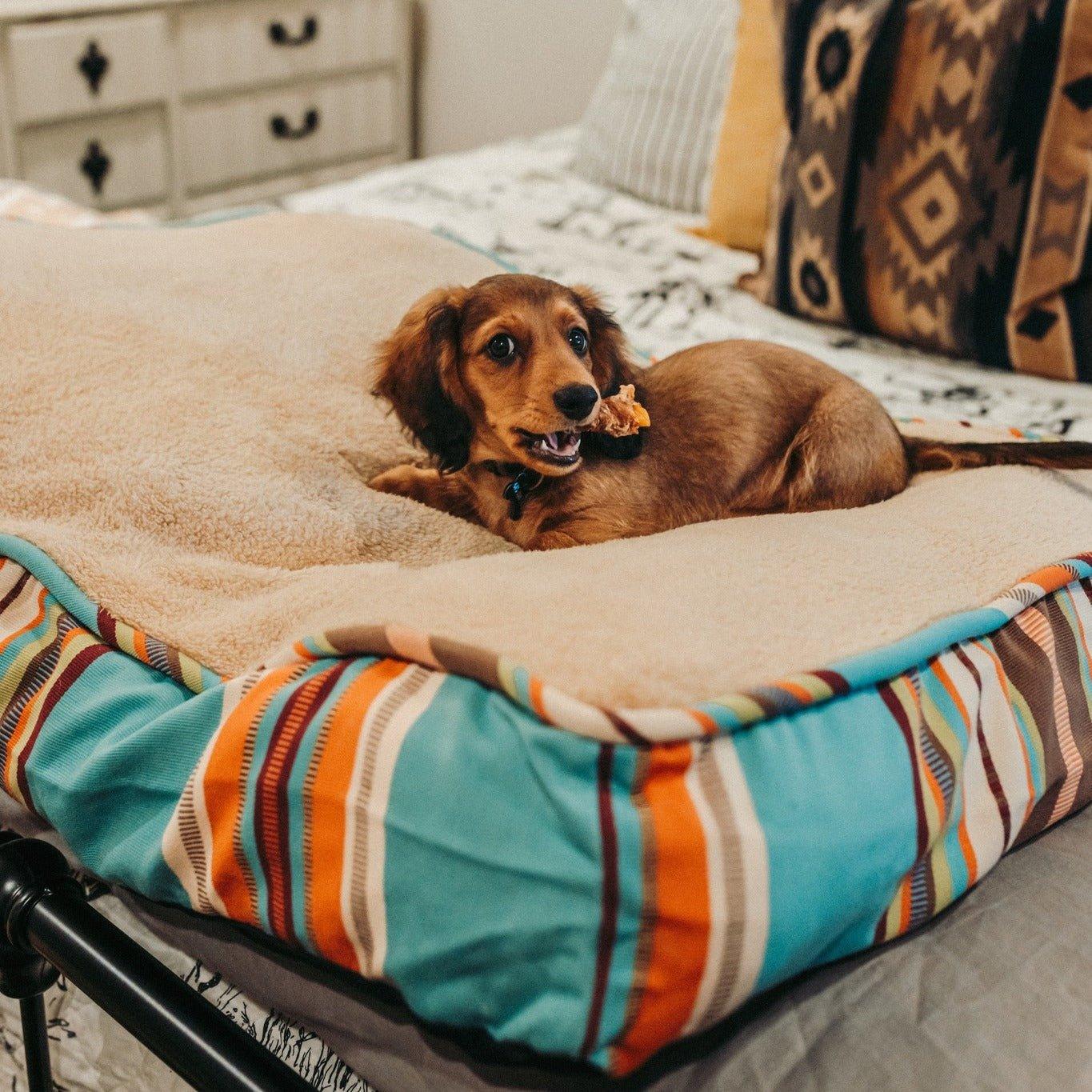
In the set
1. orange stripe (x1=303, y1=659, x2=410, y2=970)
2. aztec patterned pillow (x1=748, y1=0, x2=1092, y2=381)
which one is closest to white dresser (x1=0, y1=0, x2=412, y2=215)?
aztec patterned pillow (x1=748, y1=0, x2=1092, y2=381)

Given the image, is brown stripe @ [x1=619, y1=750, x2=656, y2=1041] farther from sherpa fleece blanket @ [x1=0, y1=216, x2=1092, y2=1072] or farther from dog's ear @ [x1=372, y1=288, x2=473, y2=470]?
dog's ear @ [x1=372, y1=288, x2=473, y2=470]

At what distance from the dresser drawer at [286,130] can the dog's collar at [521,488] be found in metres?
2.66

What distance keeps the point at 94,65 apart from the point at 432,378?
2.47 meters

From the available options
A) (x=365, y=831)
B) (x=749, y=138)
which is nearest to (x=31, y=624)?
(x=365, y=831)

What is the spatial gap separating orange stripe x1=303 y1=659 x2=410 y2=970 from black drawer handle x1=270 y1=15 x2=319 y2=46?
3124mm

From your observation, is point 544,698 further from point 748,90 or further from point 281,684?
point 748,90

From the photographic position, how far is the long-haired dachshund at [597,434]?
0.90m

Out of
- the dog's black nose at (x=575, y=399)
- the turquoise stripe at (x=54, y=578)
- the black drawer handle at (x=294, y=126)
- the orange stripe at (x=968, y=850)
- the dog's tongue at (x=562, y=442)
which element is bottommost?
the black drawer handle at (x=294, y=126)

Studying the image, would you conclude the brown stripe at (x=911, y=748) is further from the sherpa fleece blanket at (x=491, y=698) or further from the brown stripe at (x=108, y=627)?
the brown stripe at (x=108, y=627)

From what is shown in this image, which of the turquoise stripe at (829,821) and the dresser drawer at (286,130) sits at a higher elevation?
the turquoise stripe at (829,821)

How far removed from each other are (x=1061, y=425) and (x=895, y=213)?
37 centimetres

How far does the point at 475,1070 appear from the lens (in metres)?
0.66

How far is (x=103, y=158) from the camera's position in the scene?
9.97 feet

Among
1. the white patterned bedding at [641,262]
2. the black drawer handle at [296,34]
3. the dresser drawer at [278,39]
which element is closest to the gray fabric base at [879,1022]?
the white patterned bedding at [641,262]
